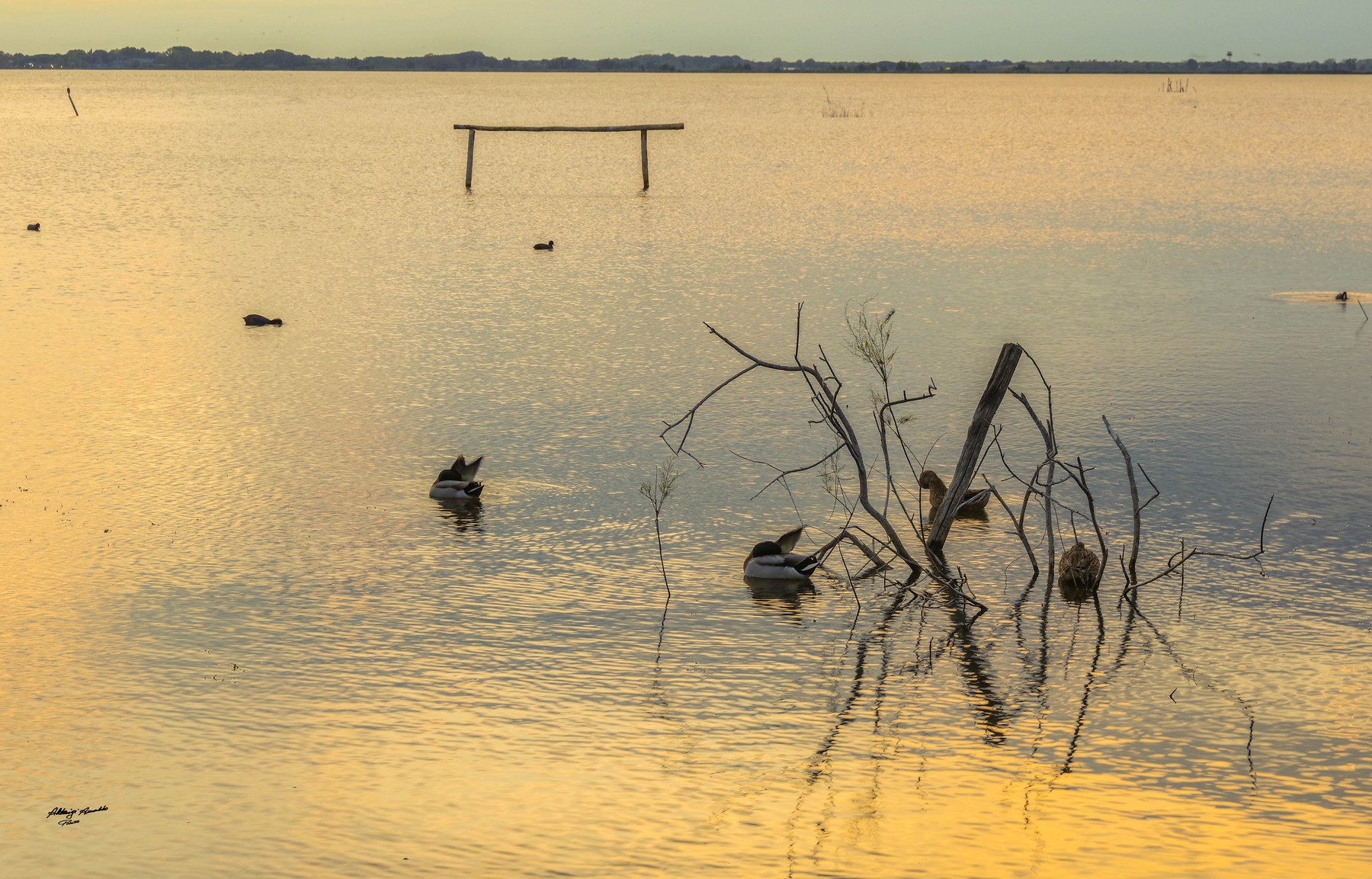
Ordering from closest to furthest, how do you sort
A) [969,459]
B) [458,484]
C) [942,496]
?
[969,459], [942,496], [458,484]

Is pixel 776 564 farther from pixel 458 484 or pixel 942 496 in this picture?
pixel 458 484

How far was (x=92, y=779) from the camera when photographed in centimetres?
658

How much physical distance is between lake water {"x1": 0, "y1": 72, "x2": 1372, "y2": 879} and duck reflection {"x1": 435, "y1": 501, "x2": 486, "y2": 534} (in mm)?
50

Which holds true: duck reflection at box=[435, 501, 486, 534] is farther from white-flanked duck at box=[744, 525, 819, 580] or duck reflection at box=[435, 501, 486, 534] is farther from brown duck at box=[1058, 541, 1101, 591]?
brown duck at box=[1058, 541, 1101, 591]

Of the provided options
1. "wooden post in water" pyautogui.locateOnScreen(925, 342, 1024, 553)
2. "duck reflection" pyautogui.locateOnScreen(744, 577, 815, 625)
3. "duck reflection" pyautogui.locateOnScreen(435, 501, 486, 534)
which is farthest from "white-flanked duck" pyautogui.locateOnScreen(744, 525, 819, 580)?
"duck reflection" pyautogui.locateOnScreen(435, 501, 486, 534)

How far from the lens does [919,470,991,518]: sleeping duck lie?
34.5 ft

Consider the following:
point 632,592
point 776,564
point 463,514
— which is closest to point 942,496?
point 776,564

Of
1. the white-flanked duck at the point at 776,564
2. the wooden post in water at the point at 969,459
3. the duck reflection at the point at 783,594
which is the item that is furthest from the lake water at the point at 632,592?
the wooden post in water at the point at 969,459

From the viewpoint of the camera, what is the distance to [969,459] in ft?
32.2

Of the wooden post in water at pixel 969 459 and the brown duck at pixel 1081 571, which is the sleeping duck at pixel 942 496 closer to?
the wooden post in water at pixel 969 459

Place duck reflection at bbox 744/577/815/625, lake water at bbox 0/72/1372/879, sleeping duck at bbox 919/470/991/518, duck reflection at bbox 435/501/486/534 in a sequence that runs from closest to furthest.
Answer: lake water at bbox 0/72/1372/879, duck reflection at bbox 744/577/815/625, duck reflection at bbox 435/501/486/534, sleeping duck at bbox 919/470/991/518

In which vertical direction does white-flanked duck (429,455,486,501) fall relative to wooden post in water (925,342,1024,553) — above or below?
below

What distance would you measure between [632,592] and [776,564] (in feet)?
2.98

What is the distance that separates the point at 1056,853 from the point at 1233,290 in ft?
58.0
